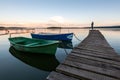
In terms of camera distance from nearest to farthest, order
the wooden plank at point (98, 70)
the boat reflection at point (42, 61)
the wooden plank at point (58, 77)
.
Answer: the wooden plank at point (58, 77) → the wooden plank at point (98, 70) → the boat reflection at point (42, 61)

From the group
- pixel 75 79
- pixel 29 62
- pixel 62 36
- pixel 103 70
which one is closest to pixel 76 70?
pixel 75 79

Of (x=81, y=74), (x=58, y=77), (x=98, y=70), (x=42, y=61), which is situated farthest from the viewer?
(x=42, y=61)

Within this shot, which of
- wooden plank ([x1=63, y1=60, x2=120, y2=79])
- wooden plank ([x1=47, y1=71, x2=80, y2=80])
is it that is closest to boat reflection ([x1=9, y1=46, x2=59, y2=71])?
wooden plank ([x1=63, y1=60, x2=120, y2=79])

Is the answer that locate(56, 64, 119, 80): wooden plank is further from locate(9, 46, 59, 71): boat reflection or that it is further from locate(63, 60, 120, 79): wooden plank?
locate(9, 46, 59, 71): boat reflection

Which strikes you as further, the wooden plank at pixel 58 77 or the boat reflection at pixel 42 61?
the boat reflection at pixel 42 61

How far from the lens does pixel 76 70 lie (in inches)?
123

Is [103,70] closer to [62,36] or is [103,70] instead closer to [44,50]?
[44,50]

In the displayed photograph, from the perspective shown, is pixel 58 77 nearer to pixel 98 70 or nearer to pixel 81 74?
pixel 81 74

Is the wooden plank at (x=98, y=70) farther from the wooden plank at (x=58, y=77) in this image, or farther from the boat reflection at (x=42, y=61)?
the boat reflection at (x=42, y=61)

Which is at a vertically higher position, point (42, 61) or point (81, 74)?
point (81, 74)

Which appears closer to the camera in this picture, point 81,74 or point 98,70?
point 81,74

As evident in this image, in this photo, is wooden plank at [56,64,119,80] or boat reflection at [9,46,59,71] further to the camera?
boat reflection at [9,46,59,71]

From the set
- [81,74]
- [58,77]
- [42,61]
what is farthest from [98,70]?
[42,61]

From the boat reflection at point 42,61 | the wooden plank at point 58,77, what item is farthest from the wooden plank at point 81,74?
the boat reflection at point 42,61
